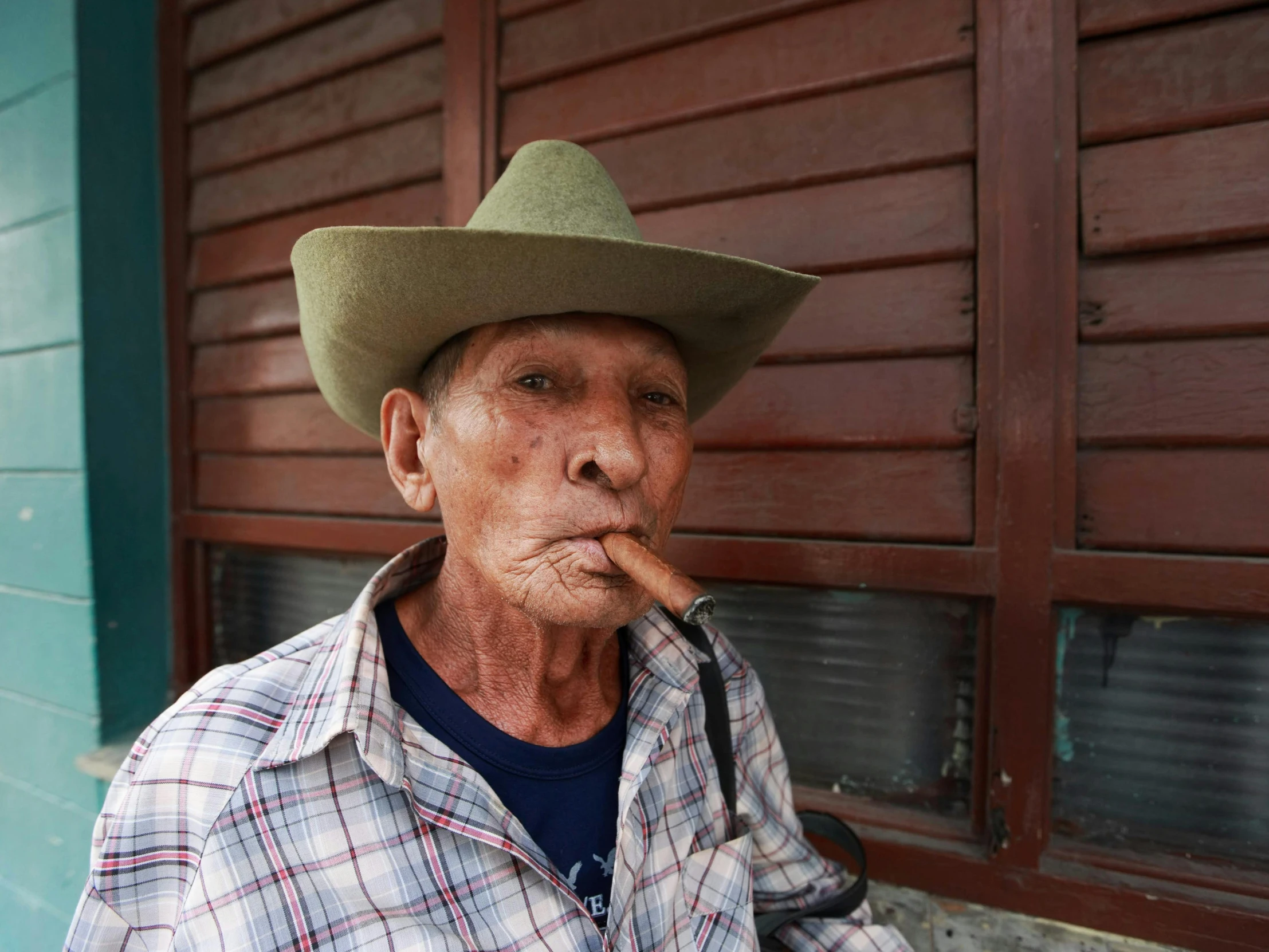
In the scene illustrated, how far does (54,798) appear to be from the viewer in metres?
2.49

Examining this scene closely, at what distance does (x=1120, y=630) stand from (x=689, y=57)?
1809 mm

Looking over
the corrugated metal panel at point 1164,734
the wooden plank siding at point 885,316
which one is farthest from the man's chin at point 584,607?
the corrugated metal panel at point 1164,734

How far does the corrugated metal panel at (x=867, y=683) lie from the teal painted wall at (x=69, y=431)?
227cm

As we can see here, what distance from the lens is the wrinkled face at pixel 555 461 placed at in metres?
1.01

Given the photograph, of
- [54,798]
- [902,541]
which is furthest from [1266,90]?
[54,798]

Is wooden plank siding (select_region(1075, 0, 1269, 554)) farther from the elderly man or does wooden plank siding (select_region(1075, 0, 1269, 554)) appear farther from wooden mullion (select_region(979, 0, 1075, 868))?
the elderly man

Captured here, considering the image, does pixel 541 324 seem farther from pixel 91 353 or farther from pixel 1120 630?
pixel 91 353

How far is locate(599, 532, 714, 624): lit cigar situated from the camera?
0.75 meters

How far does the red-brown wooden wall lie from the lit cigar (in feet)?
2.83

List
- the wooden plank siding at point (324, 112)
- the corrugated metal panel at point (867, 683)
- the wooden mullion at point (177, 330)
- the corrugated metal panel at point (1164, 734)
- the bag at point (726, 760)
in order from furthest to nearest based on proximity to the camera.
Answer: the wooden mullion at point (177, 330) < the wooden plank siding at point (324, 112) < the corrugated metal panel at point (867, 683) < the corrugated metal panel at point (1164, 734) < the bag at point (726, 760)

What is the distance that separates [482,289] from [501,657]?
63 centimetres

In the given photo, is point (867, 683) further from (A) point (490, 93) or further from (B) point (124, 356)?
(B) point (124, 356)

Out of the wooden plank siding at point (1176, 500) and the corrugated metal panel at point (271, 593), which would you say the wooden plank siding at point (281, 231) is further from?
the wooden plank siding at point (1176, 500)

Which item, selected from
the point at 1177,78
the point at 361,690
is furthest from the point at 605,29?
the point at 361,690
